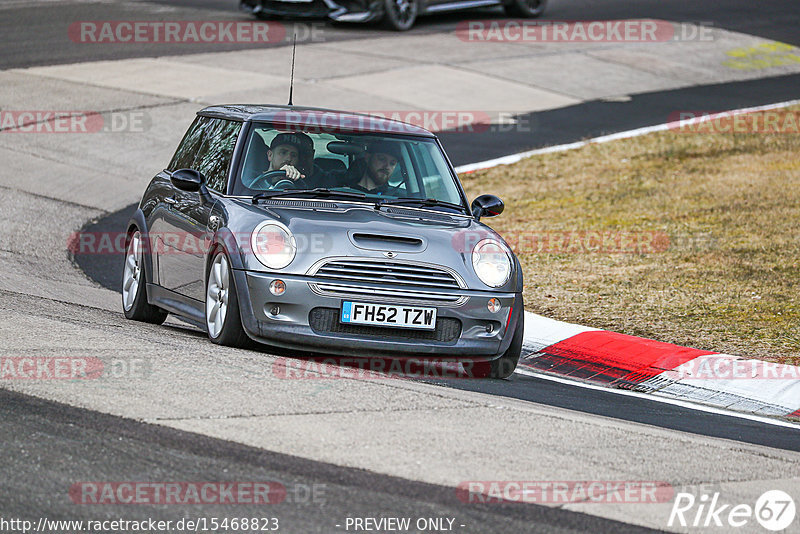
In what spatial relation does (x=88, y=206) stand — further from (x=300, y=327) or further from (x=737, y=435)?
(x=737, y=435)

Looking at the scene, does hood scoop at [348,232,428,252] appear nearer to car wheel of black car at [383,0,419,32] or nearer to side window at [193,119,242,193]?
side window at [193,119,242,193]

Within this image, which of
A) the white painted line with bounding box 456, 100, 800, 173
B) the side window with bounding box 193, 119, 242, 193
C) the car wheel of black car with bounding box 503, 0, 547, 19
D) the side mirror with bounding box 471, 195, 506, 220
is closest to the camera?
the side window with bounding box 193, 119, 242, 193

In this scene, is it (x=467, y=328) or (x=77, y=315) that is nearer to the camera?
(x=467, y=328)

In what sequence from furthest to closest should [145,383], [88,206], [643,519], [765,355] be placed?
[88,206] < [765,355] < [145,383] < [643,519]

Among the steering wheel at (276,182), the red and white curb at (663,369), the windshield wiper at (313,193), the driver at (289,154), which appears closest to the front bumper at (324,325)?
the windshield wiper at (313,193)

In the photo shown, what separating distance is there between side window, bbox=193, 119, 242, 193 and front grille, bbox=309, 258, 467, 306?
1272 mm

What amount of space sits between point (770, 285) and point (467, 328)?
4495 mm

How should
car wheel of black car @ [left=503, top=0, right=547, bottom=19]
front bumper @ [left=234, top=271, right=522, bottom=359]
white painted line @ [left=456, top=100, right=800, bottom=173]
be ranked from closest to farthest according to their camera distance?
front bumper @ [left=234, top=271, right=522, bottom=359], white painted line @ [left=456, top=100, right=800, bottom=173], car wheel of black car @ [left=503, top=0, right=547, bottom=19]

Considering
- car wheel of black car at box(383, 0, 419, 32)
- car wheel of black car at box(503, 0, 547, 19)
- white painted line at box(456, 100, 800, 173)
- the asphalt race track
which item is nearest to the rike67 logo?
the asphalt race track

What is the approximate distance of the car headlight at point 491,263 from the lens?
7.66 m

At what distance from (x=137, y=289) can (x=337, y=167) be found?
192 cm

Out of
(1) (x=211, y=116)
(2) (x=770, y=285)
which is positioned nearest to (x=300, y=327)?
(1) (x=211, y=116)

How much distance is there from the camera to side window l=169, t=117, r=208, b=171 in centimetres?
918

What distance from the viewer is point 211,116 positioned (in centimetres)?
921
